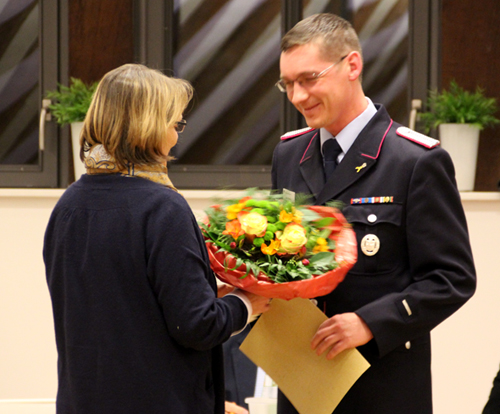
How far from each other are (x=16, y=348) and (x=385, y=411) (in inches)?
87.3

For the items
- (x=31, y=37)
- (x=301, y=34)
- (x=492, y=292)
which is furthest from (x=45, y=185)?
(x=492, y=292)

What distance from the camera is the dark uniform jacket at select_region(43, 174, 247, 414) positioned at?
127cm

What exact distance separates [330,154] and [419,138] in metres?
0.25

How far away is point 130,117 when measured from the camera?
1320mm

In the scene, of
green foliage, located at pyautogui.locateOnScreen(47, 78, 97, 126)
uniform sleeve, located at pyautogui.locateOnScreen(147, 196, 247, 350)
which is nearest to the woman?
uniform sleeve, located at pyautogui.locateOnScreen(147, 196, 247, 350)

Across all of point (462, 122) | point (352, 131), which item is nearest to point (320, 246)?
point (352, 131)

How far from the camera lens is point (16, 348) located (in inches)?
125

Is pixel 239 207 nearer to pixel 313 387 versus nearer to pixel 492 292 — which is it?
pixel 313 387

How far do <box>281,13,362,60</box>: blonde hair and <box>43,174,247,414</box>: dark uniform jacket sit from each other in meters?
0.60

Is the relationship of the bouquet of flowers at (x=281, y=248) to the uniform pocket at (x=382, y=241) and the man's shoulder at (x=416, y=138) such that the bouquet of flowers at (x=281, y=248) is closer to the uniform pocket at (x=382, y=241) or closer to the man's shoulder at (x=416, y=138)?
the uniform pocket at (x=382, y=241)

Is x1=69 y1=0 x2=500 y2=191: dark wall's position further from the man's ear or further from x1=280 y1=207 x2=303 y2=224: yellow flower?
x1=280 y1=207 x2=303 y2=224: yellow flower

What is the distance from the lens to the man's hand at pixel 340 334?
4.76 ft

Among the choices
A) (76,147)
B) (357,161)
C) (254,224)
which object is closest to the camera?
(254,224)

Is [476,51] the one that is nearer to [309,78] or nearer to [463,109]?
[463,109]
